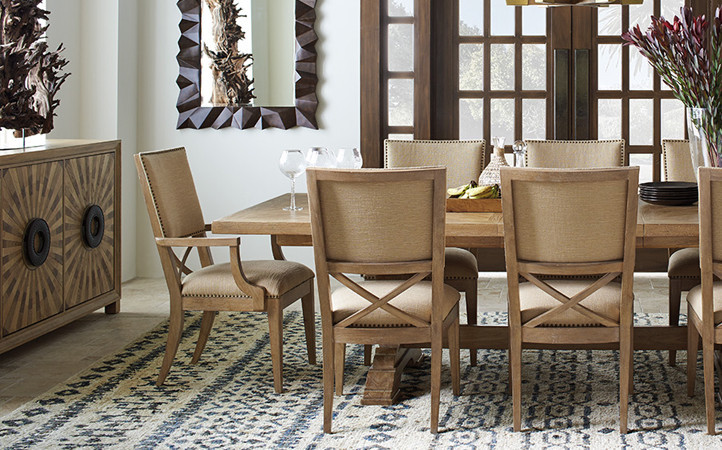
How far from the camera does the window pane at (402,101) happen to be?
581 cm

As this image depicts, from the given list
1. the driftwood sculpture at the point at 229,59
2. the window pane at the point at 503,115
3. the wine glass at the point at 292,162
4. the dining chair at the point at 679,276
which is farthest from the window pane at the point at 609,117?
the wine glass at the point at 292,162

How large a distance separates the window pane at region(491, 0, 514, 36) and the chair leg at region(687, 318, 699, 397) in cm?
283

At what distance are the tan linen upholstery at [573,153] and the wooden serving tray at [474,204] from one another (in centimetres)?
102

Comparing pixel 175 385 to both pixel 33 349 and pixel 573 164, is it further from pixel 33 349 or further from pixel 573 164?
pixel 573 164

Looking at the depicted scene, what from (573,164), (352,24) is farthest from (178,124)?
(573,164)

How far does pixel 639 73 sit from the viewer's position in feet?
18.7

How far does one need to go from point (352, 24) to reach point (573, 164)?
6.40 ft

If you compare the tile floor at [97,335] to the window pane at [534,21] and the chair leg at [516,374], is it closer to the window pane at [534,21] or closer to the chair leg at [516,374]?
the window pane at [534,21]

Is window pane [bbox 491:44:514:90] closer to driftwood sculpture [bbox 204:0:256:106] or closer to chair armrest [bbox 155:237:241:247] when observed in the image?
driftwood sculpture [bbox 204:0:256:106]

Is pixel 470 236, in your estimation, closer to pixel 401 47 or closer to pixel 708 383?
pixel 708 383

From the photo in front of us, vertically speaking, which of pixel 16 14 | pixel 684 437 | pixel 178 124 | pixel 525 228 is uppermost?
pixel 16 14

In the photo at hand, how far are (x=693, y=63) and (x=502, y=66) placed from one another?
257 cm

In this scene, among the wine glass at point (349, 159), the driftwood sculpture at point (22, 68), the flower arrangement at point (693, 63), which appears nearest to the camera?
the flower arrangement at point (693, 63)

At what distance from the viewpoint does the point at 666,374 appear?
12.3 ft
